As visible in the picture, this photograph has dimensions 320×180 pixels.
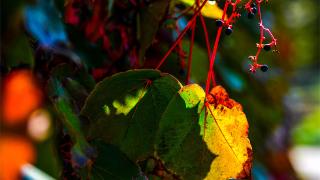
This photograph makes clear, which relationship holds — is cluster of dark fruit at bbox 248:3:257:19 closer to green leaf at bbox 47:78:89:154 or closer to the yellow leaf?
the yellow leaf

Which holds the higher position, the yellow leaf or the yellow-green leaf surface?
the yellow leaf

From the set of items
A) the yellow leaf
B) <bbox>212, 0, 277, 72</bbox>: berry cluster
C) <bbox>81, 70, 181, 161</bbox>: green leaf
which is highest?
the yellow leaf

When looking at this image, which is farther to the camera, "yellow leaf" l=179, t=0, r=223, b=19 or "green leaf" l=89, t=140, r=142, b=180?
"yellow leaf" l=179, t=0, r=223, b=19

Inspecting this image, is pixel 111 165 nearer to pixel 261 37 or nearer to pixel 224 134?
pixel 224 134

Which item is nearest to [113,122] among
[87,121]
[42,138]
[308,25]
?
[87,121]

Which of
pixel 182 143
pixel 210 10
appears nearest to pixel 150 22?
pixel 210 10

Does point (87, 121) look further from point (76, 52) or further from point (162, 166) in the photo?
point (76, 52)

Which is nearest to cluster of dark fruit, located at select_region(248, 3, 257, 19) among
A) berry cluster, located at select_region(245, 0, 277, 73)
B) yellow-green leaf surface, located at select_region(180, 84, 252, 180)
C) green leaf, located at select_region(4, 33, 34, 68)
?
berry cluster, located at select_region(245, 0, 277, 73)
